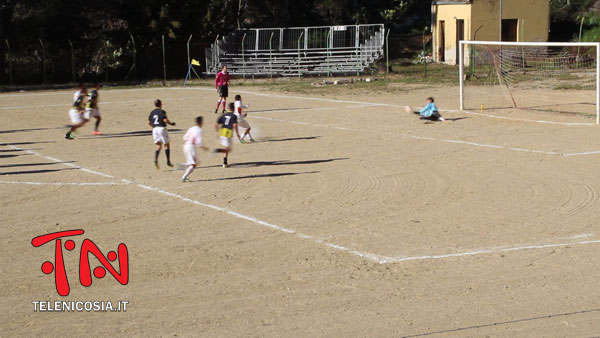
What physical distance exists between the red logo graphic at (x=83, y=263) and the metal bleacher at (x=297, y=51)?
3233cm

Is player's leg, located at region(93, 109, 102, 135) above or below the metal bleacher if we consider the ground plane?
below

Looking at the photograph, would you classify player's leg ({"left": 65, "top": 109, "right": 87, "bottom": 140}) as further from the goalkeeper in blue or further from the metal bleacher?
the metal bleacher

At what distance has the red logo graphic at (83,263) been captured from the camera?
10977 mm

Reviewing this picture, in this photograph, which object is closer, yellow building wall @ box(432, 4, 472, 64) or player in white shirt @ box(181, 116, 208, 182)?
player in white shirt @ box(181, 116, 208, 182)

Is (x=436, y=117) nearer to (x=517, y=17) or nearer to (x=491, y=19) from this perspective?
(x=491, y=19)

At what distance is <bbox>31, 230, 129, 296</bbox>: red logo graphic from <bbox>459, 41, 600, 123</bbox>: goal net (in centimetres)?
1737

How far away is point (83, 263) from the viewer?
11734 mm

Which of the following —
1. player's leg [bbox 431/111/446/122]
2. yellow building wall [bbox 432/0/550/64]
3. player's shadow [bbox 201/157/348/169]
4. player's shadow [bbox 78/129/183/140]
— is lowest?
player's shadow [bbox 201/157/348/169]

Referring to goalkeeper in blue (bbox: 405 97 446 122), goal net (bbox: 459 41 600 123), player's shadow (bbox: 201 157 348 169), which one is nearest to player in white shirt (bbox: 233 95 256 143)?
player's shadow (bbox: 201 157 348 169)

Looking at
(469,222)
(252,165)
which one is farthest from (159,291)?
(252,165)

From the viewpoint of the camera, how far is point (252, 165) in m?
19.5

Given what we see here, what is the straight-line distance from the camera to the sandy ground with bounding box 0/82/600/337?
9539 millimetres

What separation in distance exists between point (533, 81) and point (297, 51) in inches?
602

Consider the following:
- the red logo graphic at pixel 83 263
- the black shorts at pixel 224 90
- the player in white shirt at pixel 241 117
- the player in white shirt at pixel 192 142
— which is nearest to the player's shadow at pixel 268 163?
the player in white shirt at pixel 192 142
